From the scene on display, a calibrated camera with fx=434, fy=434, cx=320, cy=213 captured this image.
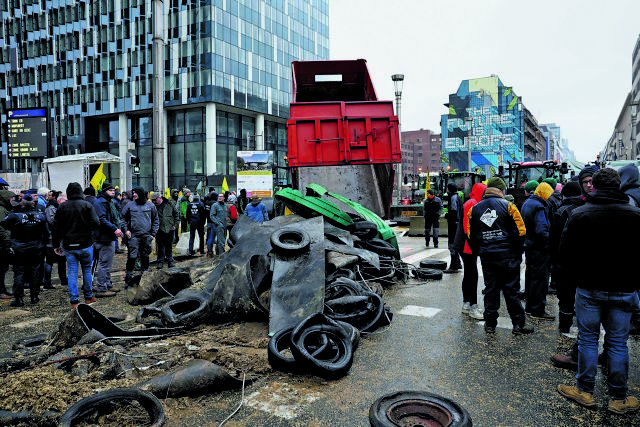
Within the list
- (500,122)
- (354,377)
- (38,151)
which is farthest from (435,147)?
(354,377)

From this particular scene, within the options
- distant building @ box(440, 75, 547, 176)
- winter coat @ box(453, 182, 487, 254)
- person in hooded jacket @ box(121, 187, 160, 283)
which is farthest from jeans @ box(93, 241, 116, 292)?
distant building @ box(440, 75, 547, 176)

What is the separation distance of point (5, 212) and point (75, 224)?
2.48 metres

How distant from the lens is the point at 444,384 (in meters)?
3.80

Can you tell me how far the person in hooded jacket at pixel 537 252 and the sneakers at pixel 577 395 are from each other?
7.72ft

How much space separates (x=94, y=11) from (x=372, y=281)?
2152 inches

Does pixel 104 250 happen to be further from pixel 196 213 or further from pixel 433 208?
pixel 433 208

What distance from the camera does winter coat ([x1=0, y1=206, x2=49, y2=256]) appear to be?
6.99 m

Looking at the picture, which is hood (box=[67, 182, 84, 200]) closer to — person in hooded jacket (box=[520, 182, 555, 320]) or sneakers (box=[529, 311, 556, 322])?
person in hooded jacket (box=[520, 182, 555, 320])

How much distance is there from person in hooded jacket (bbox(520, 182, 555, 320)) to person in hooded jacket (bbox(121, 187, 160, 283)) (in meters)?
6.91

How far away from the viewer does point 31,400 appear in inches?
130

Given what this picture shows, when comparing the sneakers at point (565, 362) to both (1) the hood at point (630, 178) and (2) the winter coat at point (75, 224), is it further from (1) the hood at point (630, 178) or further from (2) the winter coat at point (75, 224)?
(2) the winter coat at point (75, 224)

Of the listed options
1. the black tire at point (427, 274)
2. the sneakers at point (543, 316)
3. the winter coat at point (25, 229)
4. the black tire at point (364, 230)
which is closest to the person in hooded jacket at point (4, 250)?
the winter coat at point (25, 229)

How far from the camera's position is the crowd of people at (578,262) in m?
3.33

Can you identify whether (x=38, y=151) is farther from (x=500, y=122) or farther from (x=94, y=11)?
(x=500, y=122)
